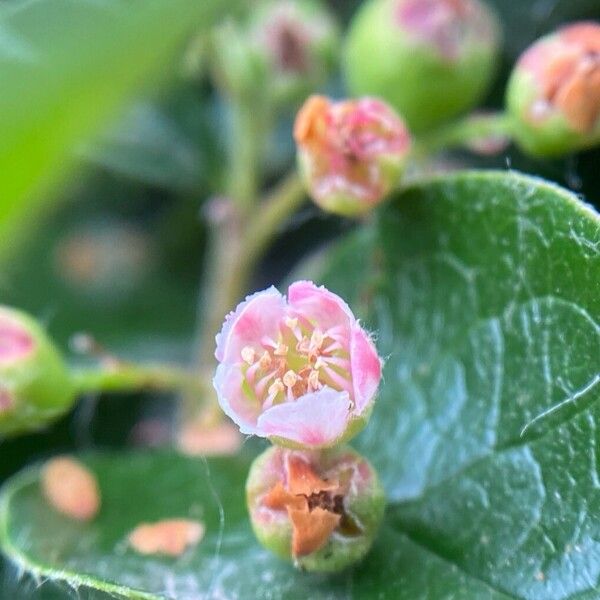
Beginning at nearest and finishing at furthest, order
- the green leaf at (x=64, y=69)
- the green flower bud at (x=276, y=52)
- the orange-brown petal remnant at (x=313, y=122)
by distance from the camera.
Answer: the green leaf at (x=64, y=69)
the orange-brown petal remnant at (x=313, y=122)
the green flower bud at (x=276, y=52)

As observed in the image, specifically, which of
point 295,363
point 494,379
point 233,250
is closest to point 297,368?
point 295,363

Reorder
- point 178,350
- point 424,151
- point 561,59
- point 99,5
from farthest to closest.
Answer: point 178,350 < point 424,151 < point 561,59 < point 99,5

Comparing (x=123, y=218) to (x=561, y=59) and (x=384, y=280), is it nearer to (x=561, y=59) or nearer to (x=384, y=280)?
(x=384, y=280)

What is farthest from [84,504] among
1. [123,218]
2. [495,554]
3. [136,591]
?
[123,218]

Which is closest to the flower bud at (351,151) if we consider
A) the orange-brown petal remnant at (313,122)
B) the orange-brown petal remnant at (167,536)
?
the orange-brown petal remnant at (313,122)

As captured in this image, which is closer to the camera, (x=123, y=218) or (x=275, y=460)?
(x=275, y=460)

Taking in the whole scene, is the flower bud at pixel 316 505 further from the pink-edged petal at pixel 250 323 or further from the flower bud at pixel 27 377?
the flower bud at pixel 27 377

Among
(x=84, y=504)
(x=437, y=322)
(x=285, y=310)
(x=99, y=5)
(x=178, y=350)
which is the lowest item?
(x=178, y=350)
